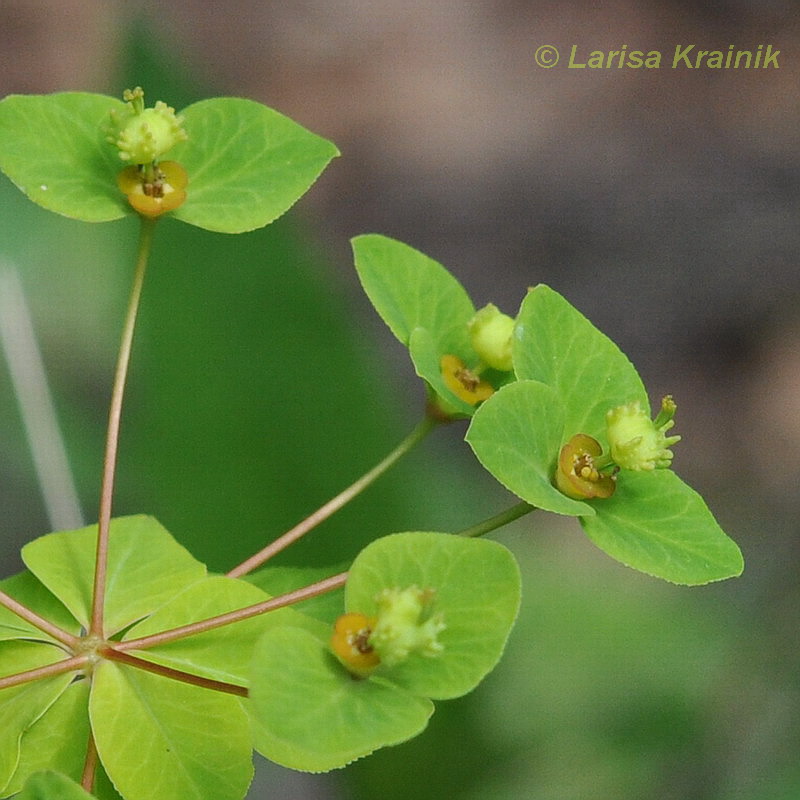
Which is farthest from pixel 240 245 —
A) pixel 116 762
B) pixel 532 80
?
pixel 532 80

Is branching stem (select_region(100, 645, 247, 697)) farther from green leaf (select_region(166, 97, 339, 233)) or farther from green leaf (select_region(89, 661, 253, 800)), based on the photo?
green leaf (select_region(166, 97, 339, 233))

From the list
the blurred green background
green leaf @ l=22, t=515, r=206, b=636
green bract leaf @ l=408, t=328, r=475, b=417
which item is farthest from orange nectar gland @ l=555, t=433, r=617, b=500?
the blurred green background

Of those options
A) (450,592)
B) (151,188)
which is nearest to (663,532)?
(450,592)

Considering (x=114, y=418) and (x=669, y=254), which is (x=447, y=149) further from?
(x=114, y=418)

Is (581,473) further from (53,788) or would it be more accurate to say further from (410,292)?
(53,788)

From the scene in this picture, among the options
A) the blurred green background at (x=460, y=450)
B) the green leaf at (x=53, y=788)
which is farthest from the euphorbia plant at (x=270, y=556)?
the blurred green background at (x=460, y=450)

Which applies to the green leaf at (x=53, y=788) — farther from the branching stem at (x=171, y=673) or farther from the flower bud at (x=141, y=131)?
the flower bud at (x=141, y=131)

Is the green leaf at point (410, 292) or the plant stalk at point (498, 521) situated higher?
the green leaf at point (410, 292)
